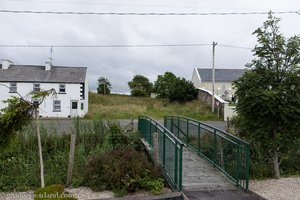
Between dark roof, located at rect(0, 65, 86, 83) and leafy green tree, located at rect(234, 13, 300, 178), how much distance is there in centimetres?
2793

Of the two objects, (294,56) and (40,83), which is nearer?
(294,56)

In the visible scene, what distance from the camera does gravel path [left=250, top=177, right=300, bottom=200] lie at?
21.3 feet

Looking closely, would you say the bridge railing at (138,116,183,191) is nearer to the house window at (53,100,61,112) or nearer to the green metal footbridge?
the green metal footbridge

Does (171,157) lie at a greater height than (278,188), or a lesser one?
greater

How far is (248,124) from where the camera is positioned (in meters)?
8.06

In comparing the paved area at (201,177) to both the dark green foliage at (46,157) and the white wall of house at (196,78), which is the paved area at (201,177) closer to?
the dark green foliage at (46,157)

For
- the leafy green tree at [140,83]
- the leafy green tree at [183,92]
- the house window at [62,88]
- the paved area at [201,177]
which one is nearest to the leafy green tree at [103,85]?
the leafy green tree at [140,83]

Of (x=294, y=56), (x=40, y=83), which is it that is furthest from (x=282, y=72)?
(x=40, y=83)

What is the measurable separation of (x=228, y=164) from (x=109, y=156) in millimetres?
2866

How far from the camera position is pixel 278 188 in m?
7.08

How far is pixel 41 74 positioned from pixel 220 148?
3004 centimetres

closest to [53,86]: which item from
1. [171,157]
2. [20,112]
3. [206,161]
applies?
[206,161]

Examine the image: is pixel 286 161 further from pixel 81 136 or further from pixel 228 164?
pixel 81 136

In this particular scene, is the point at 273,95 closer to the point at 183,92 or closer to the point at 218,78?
the point at 183,92
